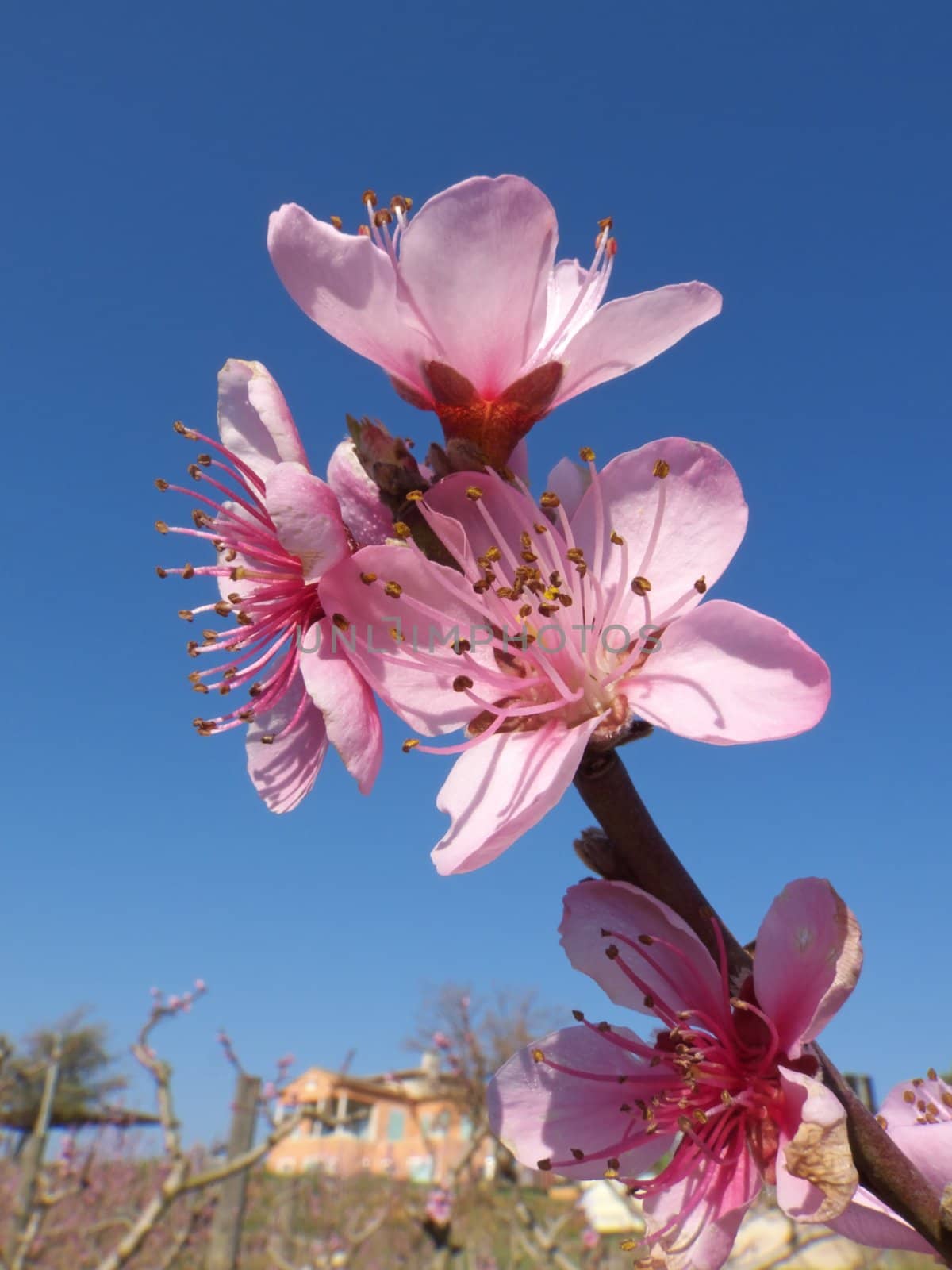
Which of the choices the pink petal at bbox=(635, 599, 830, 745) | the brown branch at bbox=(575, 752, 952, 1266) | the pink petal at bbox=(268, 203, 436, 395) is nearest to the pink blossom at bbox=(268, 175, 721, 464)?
the pink petal at bbox=(268, 203, 436, 395)

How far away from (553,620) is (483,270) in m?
0.41

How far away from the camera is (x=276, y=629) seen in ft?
4.49

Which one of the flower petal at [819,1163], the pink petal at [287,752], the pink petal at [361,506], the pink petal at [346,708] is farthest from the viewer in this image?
the pink petal at [287,752]

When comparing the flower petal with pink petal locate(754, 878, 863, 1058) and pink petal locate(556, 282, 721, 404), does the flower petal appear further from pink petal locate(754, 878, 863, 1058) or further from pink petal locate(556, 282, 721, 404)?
pink petal locate(556, 282, 721, 404)

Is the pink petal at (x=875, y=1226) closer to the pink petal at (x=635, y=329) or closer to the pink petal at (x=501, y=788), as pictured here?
the pink petal at (x=501, y=788)

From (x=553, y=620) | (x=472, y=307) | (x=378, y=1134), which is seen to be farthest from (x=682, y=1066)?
(x=378, y=1134)

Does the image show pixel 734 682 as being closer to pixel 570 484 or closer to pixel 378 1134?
pixel 570 484

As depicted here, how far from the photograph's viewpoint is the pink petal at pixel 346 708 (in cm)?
104

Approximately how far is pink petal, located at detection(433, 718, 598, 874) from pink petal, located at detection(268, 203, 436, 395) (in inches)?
19.4

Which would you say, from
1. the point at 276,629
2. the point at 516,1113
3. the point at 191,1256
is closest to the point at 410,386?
the point at 276,629

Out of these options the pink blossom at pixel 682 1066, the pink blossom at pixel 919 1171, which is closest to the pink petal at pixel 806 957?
the pink blossom at pixel 682 1066

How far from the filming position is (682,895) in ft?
3.32

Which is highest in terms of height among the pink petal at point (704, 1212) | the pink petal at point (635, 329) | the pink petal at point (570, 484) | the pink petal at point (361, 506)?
the pink petal at point (635, 329)

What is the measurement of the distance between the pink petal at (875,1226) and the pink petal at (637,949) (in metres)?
0.22
